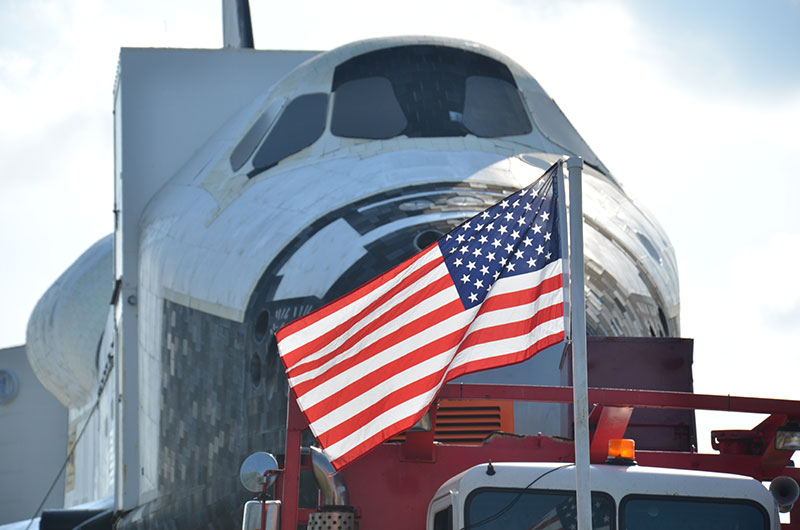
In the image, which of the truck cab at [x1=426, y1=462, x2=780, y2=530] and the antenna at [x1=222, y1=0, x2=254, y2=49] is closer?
the truck cab at [x1=426, y1=462, x2=780, y2=530]

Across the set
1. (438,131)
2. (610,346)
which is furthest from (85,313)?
(610,346)

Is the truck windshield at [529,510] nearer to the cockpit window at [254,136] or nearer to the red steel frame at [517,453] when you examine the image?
the red steel frame at [517,453]

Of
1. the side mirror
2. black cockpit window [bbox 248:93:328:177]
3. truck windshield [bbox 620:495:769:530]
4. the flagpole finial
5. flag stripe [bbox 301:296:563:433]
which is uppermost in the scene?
black cockpit window [bbox 248:93:328:177]

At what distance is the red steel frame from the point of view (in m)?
5.02

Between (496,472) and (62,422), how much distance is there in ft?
60.7

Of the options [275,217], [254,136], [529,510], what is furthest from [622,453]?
[254,136]

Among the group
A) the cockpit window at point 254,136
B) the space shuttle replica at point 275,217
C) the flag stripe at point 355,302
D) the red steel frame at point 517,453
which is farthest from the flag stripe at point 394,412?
the cockpit window at point 254,136

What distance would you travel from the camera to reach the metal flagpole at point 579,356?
4039mm

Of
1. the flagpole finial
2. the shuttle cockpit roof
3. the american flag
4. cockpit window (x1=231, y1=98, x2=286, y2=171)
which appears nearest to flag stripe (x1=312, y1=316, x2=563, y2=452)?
the american flag

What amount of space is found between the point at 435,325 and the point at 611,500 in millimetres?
908

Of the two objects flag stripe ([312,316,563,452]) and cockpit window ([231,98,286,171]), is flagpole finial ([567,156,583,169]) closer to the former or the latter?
flag stripe ([312,316,563,452])

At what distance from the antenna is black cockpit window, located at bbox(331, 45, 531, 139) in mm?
5517

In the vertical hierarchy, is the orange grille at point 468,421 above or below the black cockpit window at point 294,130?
below

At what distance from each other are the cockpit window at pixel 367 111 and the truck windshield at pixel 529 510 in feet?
14.3
